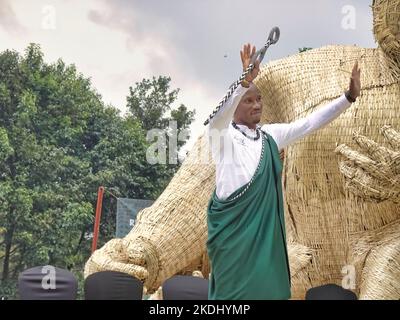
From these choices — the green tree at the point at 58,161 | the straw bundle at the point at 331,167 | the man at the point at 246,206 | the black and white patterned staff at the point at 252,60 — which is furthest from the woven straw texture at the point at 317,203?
the green tree at the point at 58,161

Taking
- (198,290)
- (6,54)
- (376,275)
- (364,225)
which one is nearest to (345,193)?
(364,225)

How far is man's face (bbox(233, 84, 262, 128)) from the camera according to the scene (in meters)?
2.68

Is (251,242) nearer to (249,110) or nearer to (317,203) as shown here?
(249,110)

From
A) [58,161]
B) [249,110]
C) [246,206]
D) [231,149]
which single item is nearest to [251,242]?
[246,206]

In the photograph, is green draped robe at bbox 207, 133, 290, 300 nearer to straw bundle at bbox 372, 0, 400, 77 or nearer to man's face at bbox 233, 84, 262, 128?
man's face at bbox 233, 84, 262, 128

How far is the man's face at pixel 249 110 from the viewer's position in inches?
105

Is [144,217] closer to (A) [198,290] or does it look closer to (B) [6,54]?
(A) [198,290]

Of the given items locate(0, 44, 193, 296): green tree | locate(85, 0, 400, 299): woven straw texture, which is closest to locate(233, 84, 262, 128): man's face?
locate(85, 0, 400, 299): woven straw texture

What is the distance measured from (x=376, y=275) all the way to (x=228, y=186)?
838 mm

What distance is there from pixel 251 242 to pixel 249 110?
0.49 m

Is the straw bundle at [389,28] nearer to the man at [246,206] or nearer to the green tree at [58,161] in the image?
the man at [246,206]

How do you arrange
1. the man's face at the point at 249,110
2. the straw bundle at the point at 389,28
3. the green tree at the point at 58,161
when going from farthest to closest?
the green tree at the point at 58,161 < the straw bundle at the point at 389,28 < the man's face at the point at 249,110
